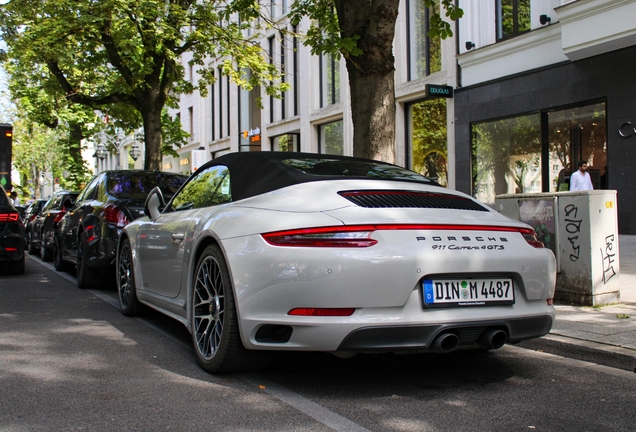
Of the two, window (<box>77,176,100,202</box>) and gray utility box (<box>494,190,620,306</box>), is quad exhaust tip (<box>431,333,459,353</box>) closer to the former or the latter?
gray utility box (<box>494,190,620,306</box>)

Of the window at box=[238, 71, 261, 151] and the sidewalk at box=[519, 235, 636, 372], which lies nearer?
the sidewalk at box=[519, 235, 636, 372]

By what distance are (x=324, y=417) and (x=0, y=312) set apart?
4.70 metres

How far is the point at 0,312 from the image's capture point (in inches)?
266

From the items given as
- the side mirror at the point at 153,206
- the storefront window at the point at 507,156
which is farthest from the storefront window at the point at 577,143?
the side mirror at the point at 153,206

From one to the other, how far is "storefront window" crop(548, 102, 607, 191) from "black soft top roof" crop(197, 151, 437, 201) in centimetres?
1084

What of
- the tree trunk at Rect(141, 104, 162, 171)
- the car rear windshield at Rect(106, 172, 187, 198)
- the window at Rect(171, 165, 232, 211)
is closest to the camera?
the window at Rect(171, 165, 232, 211)

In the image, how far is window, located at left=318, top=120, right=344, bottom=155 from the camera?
2439 cm

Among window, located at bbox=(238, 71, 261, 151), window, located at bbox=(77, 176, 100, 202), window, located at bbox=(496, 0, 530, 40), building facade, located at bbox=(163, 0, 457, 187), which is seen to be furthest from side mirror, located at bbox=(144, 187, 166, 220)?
window, located at bbox=(238, 71, 261, 151)

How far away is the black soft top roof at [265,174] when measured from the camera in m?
4.29

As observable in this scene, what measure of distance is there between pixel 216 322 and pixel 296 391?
2.27 feet

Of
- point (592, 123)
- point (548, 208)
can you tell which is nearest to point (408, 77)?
point (592, 123)

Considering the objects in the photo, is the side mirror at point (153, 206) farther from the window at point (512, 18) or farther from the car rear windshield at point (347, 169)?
the window at point (512, 18)

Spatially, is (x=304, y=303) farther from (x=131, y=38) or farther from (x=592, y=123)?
(x=131, y=38)

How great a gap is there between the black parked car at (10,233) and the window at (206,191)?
5.49 m
